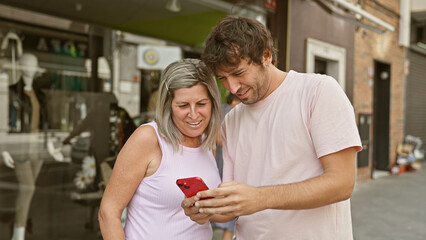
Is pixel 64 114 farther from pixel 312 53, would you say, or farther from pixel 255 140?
pixel 255 140

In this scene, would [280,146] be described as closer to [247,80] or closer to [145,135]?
[247,80]

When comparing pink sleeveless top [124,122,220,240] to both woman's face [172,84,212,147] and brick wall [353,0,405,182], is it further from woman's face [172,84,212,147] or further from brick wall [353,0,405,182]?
brick wall [353,0,405,182]

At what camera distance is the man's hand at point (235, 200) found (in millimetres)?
1338

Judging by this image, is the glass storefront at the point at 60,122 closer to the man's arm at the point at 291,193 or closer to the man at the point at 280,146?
the man at the point at 280,146

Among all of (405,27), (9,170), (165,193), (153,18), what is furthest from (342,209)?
(405,27)

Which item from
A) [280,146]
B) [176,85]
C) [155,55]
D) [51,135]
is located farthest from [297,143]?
[155,55]

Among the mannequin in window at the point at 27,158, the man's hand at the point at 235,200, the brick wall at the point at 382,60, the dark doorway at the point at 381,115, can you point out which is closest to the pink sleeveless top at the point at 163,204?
the man's hand at the point at 235,200

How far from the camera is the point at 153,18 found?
711cm

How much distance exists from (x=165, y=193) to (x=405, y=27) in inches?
448

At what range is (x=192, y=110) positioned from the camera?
1.85 m

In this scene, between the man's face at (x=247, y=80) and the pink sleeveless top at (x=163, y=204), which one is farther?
the pink sleeveless top at (x=163, y=204)

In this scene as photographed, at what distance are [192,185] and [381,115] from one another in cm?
1082

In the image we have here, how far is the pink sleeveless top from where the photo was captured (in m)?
1.83

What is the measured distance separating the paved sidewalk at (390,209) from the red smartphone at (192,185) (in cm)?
458
